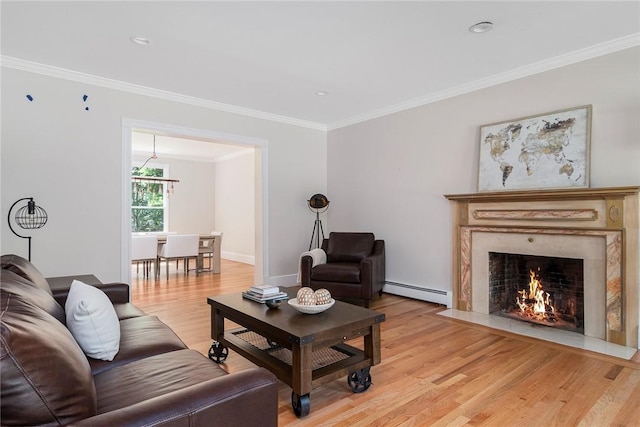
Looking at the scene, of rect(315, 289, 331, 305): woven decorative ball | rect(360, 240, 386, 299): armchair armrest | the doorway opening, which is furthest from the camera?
the doorway opening

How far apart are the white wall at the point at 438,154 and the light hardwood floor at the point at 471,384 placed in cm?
137

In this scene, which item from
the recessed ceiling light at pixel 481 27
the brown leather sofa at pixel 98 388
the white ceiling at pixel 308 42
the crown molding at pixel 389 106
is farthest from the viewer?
the crown molding at pixel 389 106

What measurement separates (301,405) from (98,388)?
1.03m

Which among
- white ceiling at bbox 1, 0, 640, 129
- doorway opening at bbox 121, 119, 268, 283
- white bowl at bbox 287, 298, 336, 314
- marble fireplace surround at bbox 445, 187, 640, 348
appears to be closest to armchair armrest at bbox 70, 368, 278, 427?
white bowl at bbox 287, 298, 336, 314

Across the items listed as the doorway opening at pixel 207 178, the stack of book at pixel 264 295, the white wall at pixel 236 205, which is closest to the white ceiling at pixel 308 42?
the doorway opening at pixel 207 178

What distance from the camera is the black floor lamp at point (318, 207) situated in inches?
227

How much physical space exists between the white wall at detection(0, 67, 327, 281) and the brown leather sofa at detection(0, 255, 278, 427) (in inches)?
102

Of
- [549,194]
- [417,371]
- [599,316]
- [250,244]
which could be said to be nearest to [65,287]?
[417,371]

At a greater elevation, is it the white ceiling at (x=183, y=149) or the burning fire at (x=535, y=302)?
the white ceiling at (x=183, y=149)

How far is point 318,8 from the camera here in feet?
8.66

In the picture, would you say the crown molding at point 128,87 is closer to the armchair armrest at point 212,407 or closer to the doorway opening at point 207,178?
the doorway opening at point 207,178

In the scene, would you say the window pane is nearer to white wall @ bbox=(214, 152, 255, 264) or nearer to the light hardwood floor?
white wall @ bbox=(214, 152, 255, 264)

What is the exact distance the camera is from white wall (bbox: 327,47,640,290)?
10.4ft

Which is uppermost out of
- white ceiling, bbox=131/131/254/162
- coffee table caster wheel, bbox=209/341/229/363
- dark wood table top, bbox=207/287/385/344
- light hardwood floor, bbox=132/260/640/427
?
white ceiling, bbox=131/131/254/162
